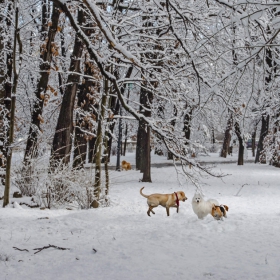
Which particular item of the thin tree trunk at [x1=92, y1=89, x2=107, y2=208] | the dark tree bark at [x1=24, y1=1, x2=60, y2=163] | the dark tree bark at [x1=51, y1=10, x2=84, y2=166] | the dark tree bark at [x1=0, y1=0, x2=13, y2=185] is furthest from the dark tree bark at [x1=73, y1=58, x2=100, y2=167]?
the dark tree bark at [x1=0, y1=0, x2=13, y2=185]

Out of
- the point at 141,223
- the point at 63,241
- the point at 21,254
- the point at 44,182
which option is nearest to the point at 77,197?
the point at 44,182

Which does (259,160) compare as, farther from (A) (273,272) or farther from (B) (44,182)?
(A) (273,272)

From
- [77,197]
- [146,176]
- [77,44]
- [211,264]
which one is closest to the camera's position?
[211,264]

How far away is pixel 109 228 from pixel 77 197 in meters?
2.49

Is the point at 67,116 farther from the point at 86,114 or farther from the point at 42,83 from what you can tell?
the point at 42,83

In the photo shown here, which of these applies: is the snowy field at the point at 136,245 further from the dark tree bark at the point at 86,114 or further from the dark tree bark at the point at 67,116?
the dark tree bark at the point at 86,114

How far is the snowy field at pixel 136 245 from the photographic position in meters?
4.01

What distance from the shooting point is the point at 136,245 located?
16.6 ft

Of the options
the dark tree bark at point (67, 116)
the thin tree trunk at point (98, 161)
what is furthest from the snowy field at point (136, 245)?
the dark tree bark at point (67, 116)

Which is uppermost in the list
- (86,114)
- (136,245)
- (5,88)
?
(5,88)

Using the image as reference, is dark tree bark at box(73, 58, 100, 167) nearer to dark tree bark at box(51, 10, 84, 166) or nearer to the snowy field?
dark tree bark at box(51, 10, 84, 166)

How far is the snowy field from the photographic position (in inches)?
158

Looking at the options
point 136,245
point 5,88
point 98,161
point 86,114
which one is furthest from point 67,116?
point 136,245

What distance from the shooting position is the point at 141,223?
22.1 ft
